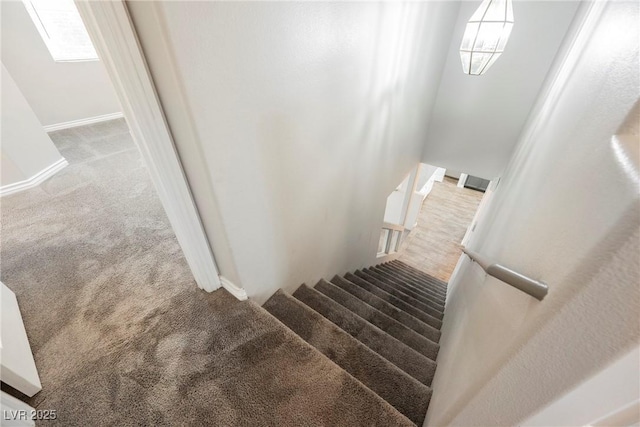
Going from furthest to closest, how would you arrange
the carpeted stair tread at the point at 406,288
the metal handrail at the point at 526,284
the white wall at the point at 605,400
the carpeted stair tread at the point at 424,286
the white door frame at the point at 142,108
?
the carpeted stair tread at the point at 424,286 < the carpeted stair tread at the point at 406,288 < the white door frame at the point at 142,108 < the metal handrail at the point at 526,284 < the white wall at the point at 605,400

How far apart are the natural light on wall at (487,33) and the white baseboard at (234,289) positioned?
2047 millimetres

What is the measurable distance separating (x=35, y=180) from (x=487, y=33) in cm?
417

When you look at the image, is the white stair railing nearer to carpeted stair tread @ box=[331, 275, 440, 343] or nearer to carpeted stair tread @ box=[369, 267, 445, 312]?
carpeted stair tread @ box=[369, 267, 445, 312]

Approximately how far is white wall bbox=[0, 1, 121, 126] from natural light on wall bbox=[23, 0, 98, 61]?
0.10 m

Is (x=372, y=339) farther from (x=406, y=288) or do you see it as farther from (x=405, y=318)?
(x=406, y=288)

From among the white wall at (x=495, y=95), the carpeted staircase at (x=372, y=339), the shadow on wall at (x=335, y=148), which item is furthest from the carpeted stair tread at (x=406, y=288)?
the white wall at (x=495, y=95)

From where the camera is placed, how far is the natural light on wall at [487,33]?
1.43m

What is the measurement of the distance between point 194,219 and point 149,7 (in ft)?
2.67

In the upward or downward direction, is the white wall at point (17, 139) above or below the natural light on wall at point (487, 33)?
below

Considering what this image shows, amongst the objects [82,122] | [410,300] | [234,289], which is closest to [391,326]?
[410,300]

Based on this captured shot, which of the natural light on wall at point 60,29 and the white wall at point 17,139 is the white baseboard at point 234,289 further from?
the natural light on wall at point 60,29

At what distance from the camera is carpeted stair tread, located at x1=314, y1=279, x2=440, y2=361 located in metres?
1.82

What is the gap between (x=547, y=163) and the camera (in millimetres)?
1105

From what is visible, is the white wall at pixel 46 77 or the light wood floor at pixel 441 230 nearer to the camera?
the white wall at pixel 46 77
